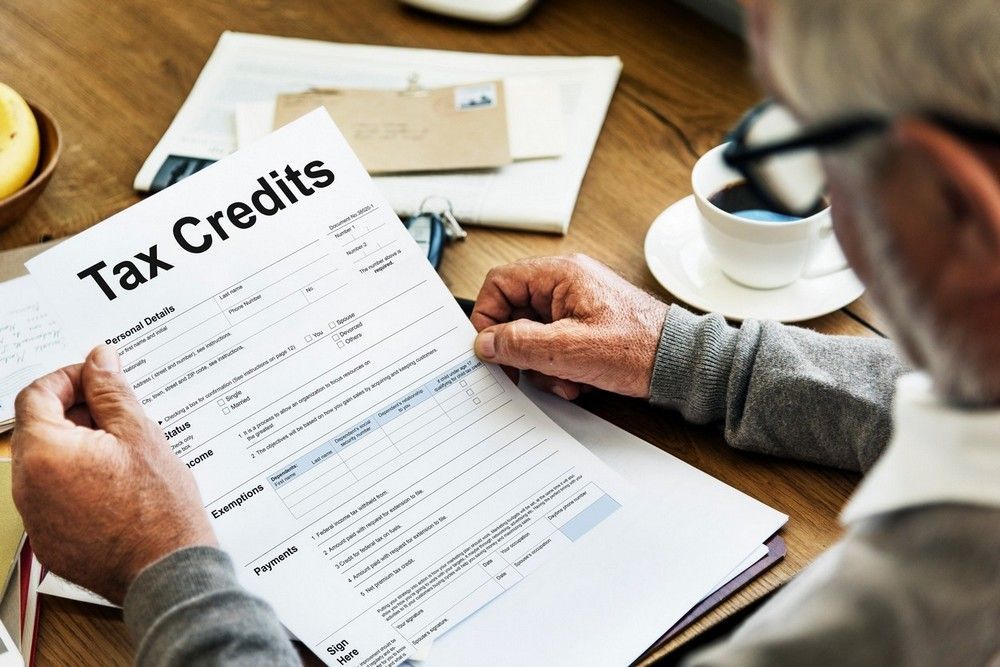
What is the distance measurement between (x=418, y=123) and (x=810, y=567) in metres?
0.72

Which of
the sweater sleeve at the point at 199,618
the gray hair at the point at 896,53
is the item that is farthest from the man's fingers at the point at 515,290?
the gray hair at the point at 896,53

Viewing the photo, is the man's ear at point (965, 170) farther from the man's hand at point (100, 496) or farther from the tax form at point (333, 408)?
the man's hand at point (100, 496)

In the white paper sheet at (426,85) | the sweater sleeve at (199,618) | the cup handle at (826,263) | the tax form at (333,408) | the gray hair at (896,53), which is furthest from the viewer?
the white paper sheet at (426,85)

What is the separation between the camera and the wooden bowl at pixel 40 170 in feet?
3.47

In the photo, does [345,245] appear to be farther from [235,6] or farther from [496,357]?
[235,6]

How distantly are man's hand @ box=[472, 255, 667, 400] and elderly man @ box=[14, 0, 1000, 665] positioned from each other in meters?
0.11

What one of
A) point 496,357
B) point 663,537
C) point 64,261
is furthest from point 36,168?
point 663,537

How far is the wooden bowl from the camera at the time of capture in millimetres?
1059

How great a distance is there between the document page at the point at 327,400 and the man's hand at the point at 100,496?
0.10 feet

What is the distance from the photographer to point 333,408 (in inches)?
32.8

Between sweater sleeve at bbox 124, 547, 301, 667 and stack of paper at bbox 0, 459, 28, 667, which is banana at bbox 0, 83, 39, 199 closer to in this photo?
stack of paper at bbox 0, 459, 28, 667

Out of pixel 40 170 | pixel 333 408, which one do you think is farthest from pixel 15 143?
pixel 333 408

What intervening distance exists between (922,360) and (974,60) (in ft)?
0.54

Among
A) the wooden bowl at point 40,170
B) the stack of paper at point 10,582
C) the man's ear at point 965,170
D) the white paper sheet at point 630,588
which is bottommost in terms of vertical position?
the white paper sheet at point 630,588
